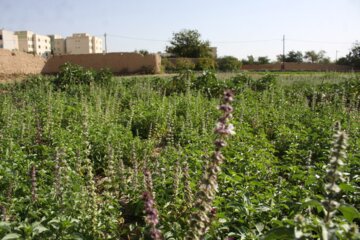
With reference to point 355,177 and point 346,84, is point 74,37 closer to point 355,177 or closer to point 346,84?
point 346,84

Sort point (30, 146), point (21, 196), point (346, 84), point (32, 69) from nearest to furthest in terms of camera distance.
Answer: point (21, 196) → point (30, 146) → point (346, 84) → point (32, 69)

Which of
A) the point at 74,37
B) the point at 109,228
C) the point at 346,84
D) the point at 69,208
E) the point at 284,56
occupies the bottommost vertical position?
the point at 109,228

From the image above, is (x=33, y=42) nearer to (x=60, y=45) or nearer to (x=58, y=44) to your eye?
(x=58, y=44)

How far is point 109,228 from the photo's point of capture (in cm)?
367

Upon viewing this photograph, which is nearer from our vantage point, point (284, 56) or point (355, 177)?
point (355, 177)

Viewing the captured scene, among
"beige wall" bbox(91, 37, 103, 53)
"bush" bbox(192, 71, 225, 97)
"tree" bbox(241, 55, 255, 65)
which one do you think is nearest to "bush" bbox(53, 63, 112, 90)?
"bush" bbox(192, 71, 225, 97)

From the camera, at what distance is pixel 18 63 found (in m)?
31.9

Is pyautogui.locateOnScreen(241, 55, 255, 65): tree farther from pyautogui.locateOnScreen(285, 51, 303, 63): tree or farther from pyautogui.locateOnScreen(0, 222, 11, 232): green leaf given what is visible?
pyautogui.locateOnScreen(0, 222, 11, 232): green leaf

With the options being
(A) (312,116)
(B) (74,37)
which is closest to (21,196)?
(A) (312,116)

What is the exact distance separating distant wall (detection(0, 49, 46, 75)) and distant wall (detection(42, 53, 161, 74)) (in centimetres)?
221

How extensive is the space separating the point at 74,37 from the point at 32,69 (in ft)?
329

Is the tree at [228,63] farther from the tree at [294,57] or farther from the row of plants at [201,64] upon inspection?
the tree at [294,57]

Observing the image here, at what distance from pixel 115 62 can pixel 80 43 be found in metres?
95.6

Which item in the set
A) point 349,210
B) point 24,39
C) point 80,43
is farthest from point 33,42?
point 349,210
